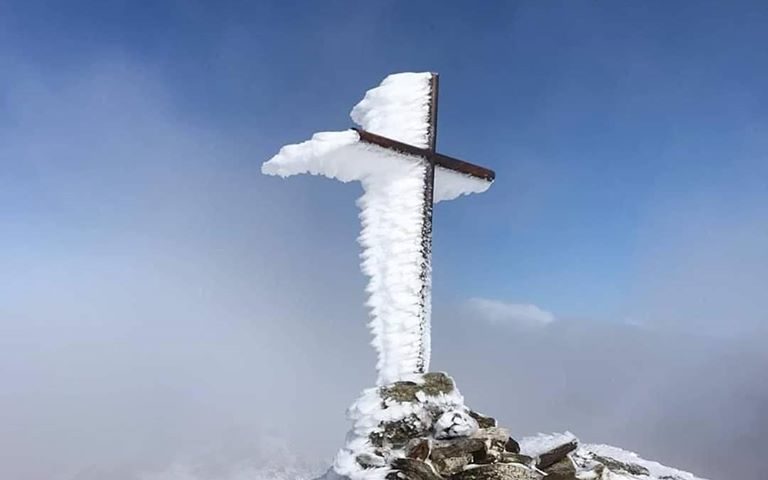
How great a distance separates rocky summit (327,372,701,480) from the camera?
10.7m

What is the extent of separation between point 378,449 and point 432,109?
26.0 feet

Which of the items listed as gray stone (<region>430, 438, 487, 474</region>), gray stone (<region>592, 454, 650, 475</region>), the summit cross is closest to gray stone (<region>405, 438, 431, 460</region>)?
gray stone (<region>430, 438, 487, 474</region>)

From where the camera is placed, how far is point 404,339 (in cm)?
1292

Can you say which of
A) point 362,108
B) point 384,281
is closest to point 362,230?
point 384,281

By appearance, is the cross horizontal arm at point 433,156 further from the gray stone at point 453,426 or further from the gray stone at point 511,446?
the gray stone at point 511,446

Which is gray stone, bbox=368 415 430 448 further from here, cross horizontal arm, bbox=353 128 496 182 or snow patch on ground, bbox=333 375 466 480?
cross horizontal arm, bbox=353 128 496 182

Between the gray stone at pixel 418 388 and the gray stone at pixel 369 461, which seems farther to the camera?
the gray stone at pixel 418 388

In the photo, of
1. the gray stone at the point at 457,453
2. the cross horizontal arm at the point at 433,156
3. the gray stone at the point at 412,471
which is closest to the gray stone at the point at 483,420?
the gray stone at the point at 457,453

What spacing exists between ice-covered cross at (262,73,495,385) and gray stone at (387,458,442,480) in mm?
2458

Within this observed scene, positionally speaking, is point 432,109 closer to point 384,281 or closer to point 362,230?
point 362,230

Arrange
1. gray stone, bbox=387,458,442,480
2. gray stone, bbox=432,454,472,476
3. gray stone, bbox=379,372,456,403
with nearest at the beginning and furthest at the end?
Answer: gray stone, bbox=387,458,442,480 < gray stone, bbox=432,454,472,476 < gray stone, bbox=379,372,456,403

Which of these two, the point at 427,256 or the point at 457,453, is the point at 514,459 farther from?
the point at 427,256

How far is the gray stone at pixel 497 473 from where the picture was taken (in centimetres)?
1059

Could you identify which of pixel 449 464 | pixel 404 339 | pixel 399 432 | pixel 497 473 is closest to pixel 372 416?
pixel 399 432
